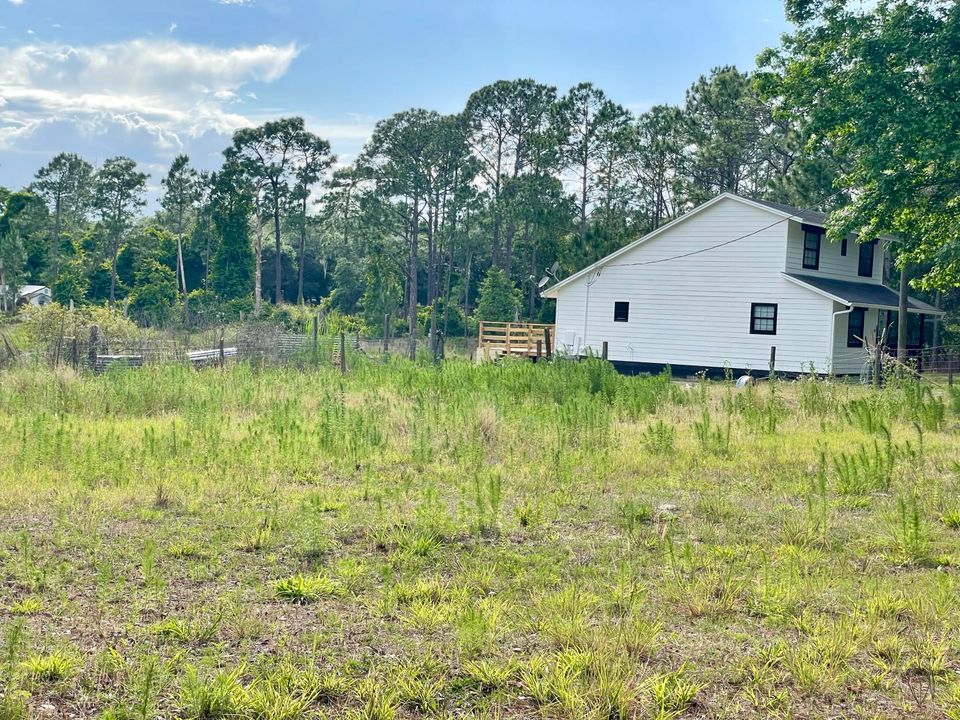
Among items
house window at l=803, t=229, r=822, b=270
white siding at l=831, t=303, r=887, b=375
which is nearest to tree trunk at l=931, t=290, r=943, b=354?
white siding at l=831, t=303, r=887, b=375

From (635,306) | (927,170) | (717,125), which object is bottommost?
(635,306)

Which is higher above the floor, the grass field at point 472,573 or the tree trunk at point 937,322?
the tree trunk at point 937,322

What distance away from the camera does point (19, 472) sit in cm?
918

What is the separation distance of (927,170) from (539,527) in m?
17.1

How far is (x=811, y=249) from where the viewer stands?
101ft

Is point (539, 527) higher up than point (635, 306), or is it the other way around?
point (635, 306)

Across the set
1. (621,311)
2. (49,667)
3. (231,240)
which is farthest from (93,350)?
(231,240)

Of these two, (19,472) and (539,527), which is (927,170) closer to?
(539,527)

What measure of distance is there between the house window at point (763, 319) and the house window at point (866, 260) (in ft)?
18.6

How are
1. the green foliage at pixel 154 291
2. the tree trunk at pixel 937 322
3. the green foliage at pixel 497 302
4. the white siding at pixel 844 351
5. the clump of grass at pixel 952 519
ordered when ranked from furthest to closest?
the green foliage at pixel 154 291, the green foliage at pixel 497 302, the tree trunk at pixel 937 322, the white siding at pixel 844 351, the clump of grass at pixel 952 519

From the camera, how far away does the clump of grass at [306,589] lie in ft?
18.0

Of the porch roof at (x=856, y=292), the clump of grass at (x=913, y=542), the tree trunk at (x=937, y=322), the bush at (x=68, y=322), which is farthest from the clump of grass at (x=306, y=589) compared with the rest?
the tree trunk at (x=937, y=322)

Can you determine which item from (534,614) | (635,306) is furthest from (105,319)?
(534,614)

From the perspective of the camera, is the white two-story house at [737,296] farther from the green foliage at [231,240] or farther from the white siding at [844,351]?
the green foliage at [231,240]
